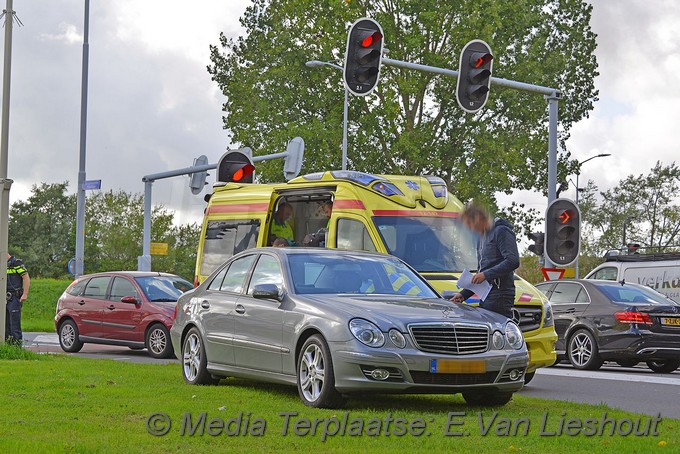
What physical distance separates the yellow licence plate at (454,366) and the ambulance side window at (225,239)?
27.9 feet

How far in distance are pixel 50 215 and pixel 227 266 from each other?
9192cm

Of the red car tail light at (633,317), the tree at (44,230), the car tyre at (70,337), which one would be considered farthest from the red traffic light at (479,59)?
the tree at (44,230)

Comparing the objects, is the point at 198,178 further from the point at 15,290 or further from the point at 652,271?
the point at 652,271

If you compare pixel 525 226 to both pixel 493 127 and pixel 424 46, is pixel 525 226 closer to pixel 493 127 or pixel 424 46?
pixel 493 127

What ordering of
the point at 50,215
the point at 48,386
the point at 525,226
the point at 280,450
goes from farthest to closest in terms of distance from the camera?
the point at 50,215, the point at 525,226, the point at 48,386, the point at 280,450

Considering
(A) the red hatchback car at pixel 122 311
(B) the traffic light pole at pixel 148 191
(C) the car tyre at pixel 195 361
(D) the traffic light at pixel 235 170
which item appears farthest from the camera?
(B) the traffic light pole at pixel 148 191

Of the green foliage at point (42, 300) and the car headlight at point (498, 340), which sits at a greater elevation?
the car headlight at point (498, 340)

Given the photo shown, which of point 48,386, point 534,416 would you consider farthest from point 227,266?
point 534,416

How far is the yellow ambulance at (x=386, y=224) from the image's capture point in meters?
13.6

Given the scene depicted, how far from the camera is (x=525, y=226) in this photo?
47.2 metres

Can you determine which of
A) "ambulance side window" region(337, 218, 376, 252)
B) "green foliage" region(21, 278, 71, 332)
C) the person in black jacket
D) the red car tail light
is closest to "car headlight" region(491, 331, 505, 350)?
the person in black jacket

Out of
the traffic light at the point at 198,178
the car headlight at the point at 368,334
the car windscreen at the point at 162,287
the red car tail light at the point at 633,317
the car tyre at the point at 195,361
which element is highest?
the traffic light at the point at 198,178

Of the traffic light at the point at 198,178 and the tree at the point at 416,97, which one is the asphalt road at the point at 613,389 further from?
the tree at the point at 416,97

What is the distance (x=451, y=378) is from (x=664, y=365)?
10374 mm
